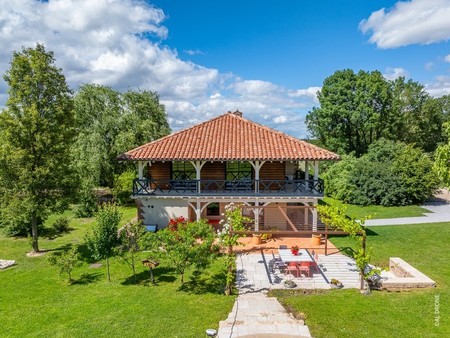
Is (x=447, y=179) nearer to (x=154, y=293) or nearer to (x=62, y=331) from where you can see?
(x=154, y=293)

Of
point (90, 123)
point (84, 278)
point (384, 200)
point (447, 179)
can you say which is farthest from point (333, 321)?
point (90, 123)

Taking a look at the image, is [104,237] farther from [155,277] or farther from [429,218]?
[429,218]

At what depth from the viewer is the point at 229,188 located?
842 inches

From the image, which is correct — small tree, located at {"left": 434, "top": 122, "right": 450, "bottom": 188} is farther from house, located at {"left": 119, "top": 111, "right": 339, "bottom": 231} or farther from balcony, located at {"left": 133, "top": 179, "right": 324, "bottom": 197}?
balcony, located at {"left": 133, "top": 179, "right": 324, "bottom": 197}

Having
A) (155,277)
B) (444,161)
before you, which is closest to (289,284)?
(155,277)

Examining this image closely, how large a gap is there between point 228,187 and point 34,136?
11525 millimetres

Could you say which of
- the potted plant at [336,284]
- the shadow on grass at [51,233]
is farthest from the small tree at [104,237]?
the shadow on grass at [51,233]

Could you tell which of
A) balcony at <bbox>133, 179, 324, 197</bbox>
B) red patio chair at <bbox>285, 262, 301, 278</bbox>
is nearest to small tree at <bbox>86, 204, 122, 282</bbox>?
balcony at <bbox>133, 179, 324, 197</bbox>

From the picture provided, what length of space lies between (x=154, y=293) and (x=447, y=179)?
1349cm

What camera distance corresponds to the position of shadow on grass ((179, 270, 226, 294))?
43.5 ft

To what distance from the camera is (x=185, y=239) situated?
13.0 meters

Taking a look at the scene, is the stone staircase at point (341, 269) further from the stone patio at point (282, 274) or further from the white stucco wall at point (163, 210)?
the white stucco wall at point (163, 210)

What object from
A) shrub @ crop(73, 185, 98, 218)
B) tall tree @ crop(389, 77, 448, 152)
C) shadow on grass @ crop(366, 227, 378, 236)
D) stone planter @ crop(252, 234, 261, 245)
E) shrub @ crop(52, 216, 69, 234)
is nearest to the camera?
stone planter @ crop(252, 234, 261, 245)

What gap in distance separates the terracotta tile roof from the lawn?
262 inches
